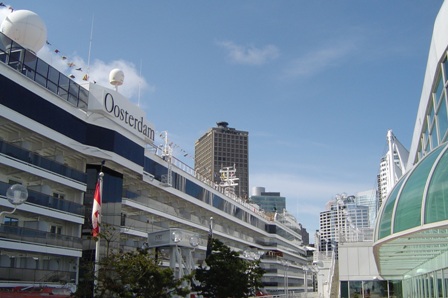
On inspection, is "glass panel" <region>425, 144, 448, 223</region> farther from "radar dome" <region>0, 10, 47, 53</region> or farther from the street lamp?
"radar dome" <region>0, 10, 47, 53</region>

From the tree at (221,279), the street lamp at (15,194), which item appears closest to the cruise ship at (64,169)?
the tree at (221,279)

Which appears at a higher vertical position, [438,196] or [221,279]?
[438,196]

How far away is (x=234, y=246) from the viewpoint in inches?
2997

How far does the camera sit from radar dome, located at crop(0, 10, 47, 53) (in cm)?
3478

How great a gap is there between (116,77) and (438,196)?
106 feet

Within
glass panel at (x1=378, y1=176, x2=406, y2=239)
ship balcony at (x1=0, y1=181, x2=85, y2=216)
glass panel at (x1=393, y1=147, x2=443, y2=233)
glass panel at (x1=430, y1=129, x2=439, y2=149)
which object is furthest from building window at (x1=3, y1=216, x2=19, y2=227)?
glass panel at (x1=430, y1=129, x2=439, y2=149)

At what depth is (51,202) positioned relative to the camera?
34.3 metres

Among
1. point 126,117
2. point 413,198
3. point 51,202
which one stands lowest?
point 413,198

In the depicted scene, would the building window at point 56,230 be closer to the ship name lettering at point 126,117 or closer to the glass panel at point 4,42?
the ship name lettering at point 126,117

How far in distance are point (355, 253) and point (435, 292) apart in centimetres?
2421

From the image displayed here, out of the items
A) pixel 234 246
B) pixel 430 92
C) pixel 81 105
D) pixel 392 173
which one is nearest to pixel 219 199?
pixel 234 246

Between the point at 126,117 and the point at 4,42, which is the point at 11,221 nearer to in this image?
the point at 4,42

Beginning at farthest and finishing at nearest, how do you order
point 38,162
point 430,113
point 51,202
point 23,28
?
point 23,28 → point 51,202 → point 38,162 → point 430,113

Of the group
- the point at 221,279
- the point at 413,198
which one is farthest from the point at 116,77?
the point at 413,198
